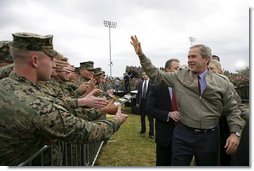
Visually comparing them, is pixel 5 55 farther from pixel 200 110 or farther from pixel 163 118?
pixel 200 110

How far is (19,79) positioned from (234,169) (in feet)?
4.66

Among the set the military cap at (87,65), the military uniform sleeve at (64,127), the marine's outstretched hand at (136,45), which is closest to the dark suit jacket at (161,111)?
the marine's outstretched hand at (136,45)

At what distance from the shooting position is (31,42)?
2035 millimetres

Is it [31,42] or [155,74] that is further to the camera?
[155,74]

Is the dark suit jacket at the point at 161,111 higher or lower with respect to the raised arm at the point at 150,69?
lower

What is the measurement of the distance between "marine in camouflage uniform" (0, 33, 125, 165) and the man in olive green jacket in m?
1.33

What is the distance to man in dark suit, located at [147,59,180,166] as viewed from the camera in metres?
3.81

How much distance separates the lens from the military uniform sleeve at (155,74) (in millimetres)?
3420

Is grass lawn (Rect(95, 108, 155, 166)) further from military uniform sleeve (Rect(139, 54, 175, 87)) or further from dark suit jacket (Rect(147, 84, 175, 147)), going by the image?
military uniform sleeve (Rect(139, 54, 175, 87))

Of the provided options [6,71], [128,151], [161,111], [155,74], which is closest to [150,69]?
[155,74]

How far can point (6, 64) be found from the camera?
345 centimetres

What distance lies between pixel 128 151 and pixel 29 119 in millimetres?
4930

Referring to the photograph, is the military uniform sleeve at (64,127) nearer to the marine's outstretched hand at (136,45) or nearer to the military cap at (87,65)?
the marine's outstretched hand at (136,45)

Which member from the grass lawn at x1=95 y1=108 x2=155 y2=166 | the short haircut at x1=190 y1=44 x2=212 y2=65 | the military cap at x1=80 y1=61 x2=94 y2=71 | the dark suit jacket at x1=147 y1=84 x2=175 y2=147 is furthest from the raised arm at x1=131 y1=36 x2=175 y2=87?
the military cap at x1=80 y1=61 x2=94 y2=71
